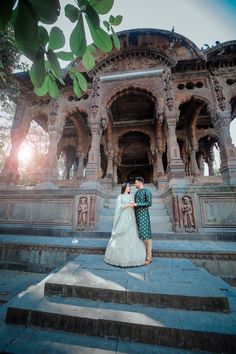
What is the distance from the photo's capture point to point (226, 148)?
280 inches

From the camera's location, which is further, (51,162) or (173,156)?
(51,162)

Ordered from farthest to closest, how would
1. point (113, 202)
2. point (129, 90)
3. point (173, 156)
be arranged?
point (129, 90) < point (113, 202) < point (173, 156)

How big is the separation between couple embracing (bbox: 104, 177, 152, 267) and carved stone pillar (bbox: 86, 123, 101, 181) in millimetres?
3533

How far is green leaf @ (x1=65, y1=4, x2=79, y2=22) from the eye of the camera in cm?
82

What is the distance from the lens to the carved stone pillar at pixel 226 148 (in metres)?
6.76

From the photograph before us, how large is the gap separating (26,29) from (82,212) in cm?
610

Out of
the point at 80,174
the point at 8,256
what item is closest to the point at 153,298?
the point at 8,256

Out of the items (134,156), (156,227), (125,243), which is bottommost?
(125,243)

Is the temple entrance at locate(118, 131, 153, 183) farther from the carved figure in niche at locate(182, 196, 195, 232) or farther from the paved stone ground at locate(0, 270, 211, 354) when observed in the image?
the paved stone ground at locate(0, 270, 211, 354)

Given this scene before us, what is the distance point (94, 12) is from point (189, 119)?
40.3 ft

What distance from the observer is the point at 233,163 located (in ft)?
22.5

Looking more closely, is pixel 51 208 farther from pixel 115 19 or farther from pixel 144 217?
pixel 115 19

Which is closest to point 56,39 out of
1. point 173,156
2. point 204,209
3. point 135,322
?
point 135,322

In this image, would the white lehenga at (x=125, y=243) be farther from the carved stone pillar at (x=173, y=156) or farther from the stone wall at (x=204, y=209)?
the carved stone pillar at (x=173, y=156)
